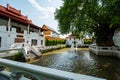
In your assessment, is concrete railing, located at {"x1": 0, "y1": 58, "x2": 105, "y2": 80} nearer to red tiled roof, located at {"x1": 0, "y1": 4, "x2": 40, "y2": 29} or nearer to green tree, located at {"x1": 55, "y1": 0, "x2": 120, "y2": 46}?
green tree, located at {"x1": 55, "y1": 0, "x2": 120, "y2": 46}

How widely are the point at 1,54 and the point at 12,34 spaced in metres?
5.73

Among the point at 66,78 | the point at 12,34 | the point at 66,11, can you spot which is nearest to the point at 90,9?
the point at 66,11

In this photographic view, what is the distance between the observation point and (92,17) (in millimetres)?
20109

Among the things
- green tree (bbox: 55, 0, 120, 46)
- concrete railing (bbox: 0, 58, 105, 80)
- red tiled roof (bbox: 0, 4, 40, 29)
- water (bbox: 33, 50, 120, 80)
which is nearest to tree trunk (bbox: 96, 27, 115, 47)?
green tree (bbox: 55, 0, 120, 46)

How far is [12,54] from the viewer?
572 inches

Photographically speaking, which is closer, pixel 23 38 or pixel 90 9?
pixel 90 9

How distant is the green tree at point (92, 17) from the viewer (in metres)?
14.2

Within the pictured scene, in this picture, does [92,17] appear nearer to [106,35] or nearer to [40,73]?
[106,35]

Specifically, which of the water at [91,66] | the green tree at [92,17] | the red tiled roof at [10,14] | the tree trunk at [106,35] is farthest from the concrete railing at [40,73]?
the tree trunk at [106,35]

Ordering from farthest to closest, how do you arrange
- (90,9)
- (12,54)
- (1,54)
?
(90,9), (12,54), (1,54)

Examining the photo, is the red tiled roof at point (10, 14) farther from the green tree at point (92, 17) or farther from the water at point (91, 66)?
the water at point (91, 66)

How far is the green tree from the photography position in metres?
14.2

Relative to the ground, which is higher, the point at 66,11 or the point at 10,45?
the point at 66,11

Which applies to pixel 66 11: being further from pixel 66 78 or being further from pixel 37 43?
pixel 66 78
